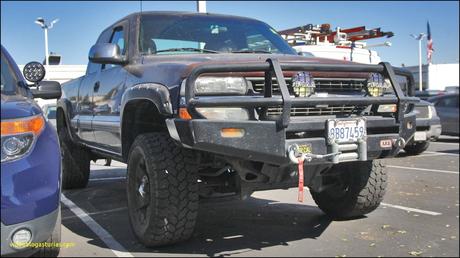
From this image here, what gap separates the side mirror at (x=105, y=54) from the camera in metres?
4.66

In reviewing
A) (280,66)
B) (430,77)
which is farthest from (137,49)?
(430,77)

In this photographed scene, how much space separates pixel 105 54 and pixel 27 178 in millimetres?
2015

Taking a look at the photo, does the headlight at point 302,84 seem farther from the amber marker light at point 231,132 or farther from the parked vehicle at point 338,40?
the parked vehicle at point 338,40

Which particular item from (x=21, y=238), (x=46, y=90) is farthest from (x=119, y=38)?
(x=21, y=238)

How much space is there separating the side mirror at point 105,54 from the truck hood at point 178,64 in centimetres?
16

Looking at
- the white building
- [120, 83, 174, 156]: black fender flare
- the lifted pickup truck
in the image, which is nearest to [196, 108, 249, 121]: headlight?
the lifted pickup truck

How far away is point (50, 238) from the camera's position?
11.1ft

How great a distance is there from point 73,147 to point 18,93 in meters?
3.59

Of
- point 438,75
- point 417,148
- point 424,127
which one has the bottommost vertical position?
point 417,148

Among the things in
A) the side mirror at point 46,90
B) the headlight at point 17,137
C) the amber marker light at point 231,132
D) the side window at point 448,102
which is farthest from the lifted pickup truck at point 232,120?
the side window at point 448,102

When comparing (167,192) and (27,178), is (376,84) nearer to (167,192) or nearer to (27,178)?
(167,192)

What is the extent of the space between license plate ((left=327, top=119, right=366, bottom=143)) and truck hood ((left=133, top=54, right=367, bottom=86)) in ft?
1.33

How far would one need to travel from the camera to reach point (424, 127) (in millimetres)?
10141

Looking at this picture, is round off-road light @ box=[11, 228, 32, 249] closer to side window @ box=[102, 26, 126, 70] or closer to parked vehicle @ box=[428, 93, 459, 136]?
side window @ box=[102, 26, 126, 70]
